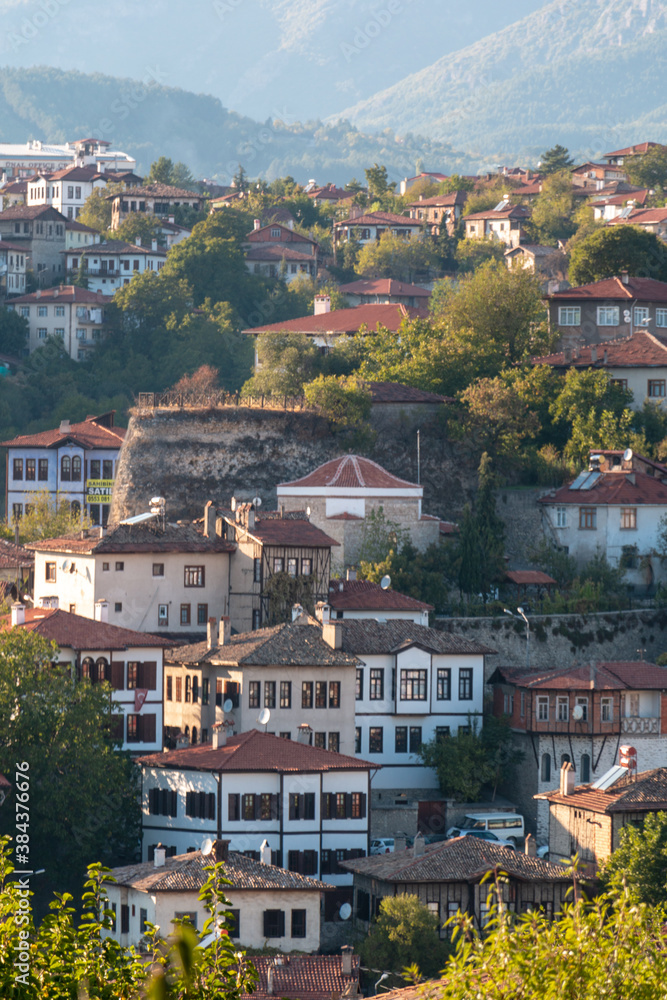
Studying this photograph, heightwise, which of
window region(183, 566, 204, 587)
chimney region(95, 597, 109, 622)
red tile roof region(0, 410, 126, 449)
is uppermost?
red tile roof region(0, 410, 126, 449)

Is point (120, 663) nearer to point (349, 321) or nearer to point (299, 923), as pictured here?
point (299, 923)

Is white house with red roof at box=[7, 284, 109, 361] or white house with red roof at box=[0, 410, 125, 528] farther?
white house with red roof at box=[7, 284, 109, 361]

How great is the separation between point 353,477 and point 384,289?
40.7 m

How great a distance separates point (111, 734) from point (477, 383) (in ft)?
68.9

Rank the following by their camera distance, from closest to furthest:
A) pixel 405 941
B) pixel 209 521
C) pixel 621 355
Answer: pixel 405 941
pixel 209 521
pixel 621 355

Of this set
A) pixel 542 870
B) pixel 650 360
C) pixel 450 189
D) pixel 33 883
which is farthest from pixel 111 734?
pixel 450 189

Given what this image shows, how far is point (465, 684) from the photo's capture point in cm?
5362

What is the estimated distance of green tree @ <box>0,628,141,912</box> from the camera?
4516 centimetres

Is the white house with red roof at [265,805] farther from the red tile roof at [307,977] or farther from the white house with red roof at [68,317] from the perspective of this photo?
the white house with red roof at [68,317]

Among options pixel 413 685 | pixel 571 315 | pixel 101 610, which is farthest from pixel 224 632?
pixel 571 315

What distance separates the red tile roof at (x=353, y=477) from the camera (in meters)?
60.2

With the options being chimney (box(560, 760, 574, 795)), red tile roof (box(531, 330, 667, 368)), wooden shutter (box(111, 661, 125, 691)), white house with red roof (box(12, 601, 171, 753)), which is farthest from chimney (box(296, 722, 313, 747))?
red tile roof (box(531, 330, 667, 368))

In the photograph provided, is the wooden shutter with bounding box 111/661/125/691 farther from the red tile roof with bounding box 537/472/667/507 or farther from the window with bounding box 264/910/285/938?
the red tile roof with bounding box 537/472/667/507

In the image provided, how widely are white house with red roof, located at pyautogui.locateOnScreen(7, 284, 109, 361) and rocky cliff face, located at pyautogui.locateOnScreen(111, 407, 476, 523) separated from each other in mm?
34748
